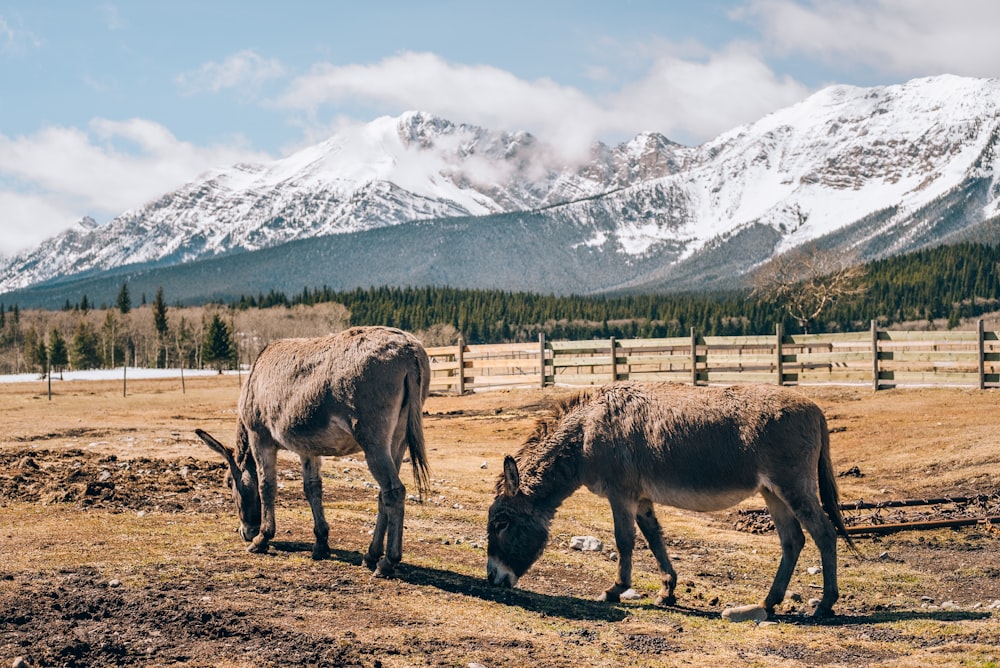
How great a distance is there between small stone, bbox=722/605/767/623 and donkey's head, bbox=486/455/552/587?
6.70 feet

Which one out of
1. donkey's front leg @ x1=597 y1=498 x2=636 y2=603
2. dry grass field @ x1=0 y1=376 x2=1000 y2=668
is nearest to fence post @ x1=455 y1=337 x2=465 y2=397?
dry grass field @ x1=0 y1=376 x2=1000 y2=668

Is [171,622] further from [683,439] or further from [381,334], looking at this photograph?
[683,439]

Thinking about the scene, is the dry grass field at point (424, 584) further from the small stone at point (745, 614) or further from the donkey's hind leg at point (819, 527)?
the donkey's hind leg at point (819, 527)

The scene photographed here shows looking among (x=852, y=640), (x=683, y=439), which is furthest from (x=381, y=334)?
(x=852, y=640)

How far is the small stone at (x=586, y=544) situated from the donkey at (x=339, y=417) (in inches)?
102

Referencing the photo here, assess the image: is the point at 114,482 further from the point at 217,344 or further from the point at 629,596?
the point at 217,344

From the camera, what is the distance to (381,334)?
10.5 m

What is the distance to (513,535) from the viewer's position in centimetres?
967

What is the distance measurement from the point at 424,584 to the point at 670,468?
9.25 ft

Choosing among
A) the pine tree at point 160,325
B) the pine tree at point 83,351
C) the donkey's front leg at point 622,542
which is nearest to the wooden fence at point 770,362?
the donkey's front leg at point 622,542

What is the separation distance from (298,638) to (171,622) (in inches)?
47.4

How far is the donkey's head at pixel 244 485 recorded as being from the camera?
11.3 metres

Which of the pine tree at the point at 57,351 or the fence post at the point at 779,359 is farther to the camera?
the pine tree at the point at 57,351

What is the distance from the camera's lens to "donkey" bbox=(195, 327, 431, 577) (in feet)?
33.1
